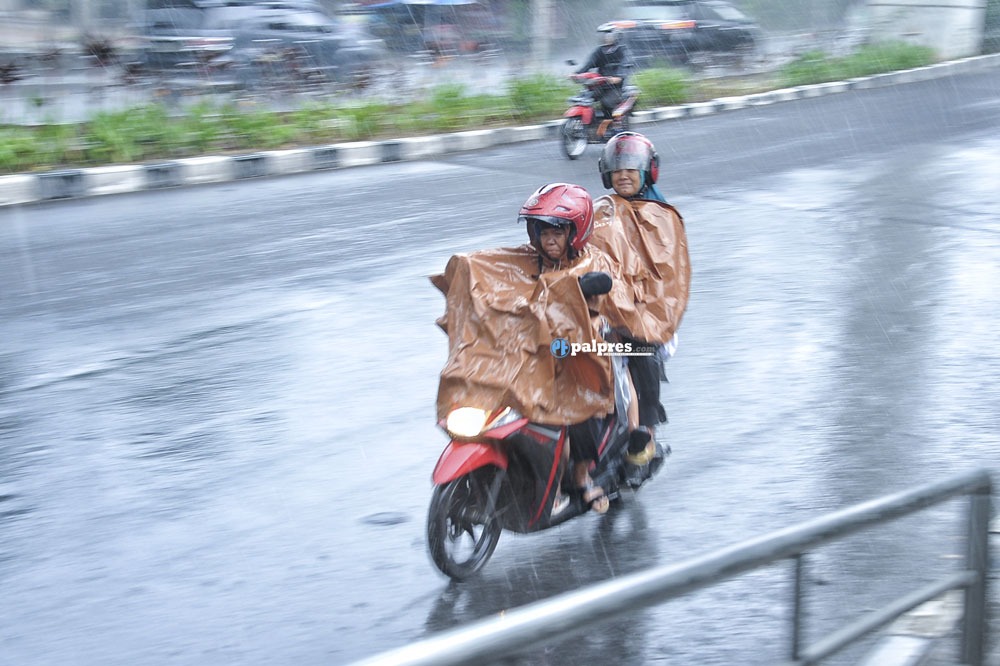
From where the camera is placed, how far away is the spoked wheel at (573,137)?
14.3 m

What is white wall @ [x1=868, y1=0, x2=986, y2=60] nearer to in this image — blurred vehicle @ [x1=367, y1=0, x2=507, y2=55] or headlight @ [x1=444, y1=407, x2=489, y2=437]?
blurred vehicle @ [x1=367, y1=0, x2=507, y2=55]

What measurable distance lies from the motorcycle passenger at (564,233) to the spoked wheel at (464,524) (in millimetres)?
255

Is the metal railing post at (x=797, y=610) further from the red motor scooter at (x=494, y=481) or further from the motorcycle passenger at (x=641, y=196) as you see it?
the motorcycle passenger at (x=641, y=196)

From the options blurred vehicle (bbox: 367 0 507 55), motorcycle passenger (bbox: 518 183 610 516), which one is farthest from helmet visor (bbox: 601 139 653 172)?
blurred vehicle (bbox: 367 0 507 55)

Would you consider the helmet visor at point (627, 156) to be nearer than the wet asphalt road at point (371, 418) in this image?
No

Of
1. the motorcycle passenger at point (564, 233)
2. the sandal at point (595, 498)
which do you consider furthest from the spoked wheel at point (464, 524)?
the sandal at point (595, 498)

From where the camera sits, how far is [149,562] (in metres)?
4.23

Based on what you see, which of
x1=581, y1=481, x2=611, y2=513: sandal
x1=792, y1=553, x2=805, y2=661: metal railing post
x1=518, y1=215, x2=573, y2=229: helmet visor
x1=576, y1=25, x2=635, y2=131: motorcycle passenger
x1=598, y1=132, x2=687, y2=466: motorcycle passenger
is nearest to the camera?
x1=792, y1=553, x2=805, y2=661: metal railing post

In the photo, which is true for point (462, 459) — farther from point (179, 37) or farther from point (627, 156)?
point (179, 37)

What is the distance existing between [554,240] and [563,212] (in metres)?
0.11

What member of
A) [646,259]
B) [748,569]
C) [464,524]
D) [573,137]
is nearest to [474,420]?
[464,524]

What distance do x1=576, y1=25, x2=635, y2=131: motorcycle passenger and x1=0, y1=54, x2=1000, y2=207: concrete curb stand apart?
1417 mm

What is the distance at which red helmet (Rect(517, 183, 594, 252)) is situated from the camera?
13.5ft

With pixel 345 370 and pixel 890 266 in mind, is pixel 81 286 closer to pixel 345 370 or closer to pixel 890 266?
pixel 345 370
